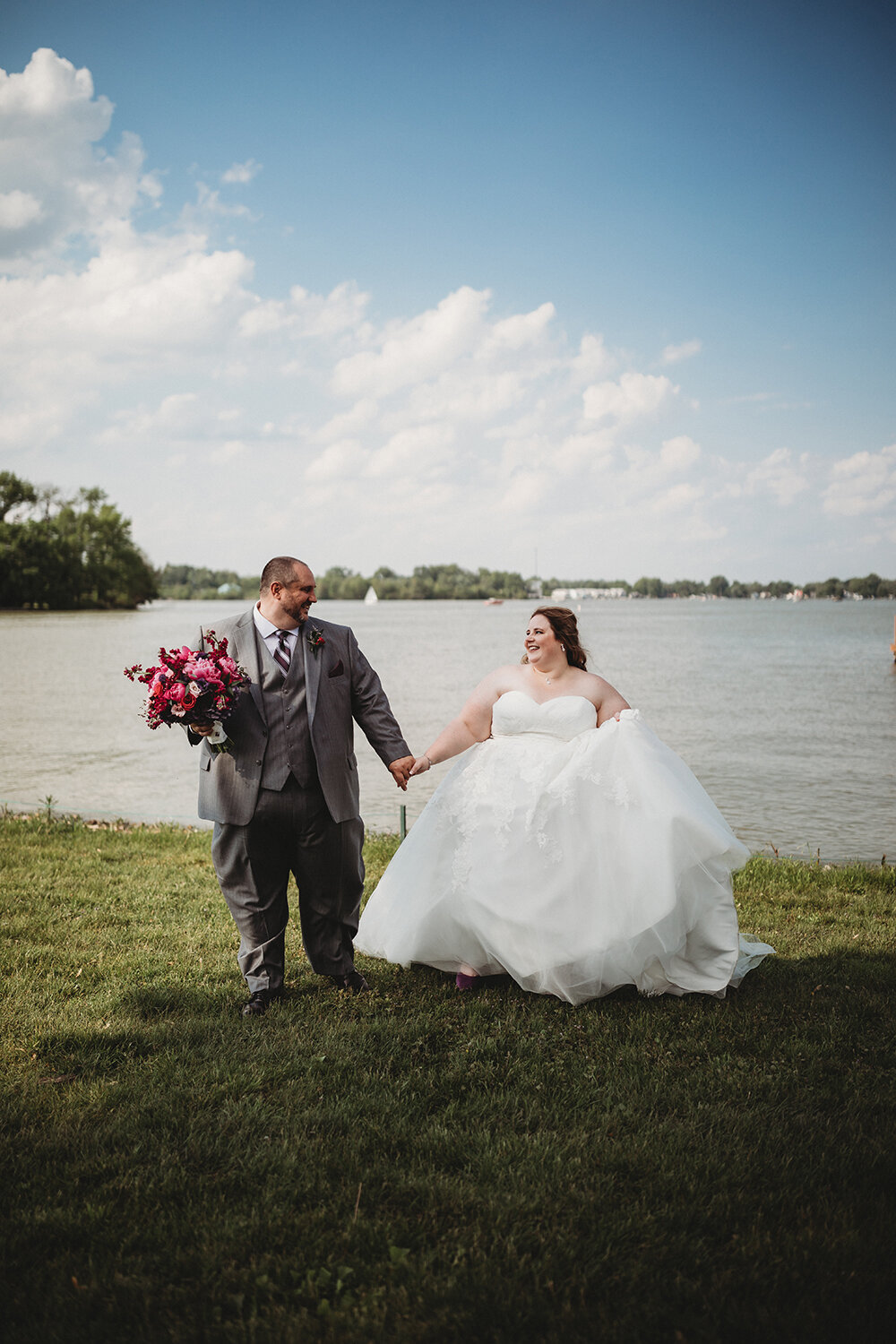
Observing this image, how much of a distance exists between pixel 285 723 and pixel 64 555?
343 ft

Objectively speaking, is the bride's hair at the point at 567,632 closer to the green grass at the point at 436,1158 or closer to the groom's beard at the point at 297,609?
the groom's beard at the point at 297,609

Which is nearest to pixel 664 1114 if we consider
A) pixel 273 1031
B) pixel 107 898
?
pixel 273 1031

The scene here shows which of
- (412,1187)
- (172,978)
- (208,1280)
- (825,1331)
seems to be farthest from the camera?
(172,978)

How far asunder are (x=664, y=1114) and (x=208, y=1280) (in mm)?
2048

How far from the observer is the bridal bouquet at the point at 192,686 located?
188 inches

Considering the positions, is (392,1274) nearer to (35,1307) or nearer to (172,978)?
(35,1307)

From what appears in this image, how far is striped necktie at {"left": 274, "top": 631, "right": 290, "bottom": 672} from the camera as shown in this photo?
17.6 ft

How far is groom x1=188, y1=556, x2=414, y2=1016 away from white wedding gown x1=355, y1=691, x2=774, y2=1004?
20.7 inches

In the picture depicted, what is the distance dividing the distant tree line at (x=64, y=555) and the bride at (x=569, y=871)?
323 ft

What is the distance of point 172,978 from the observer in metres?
5.71

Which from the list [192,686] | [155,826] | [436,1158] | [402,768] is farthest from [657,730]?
[436,1158]

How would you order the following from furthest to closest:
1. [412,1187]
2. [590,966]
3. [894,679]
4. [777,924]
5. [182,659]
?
[894,679], [777,924], [590,966], [182,659], [412,1187]

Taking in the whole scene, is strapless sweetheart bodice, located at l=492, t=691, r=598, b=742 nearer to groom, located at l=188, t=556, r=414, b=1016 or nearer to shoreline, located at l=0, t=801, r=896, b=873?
groom, located at l=188, t=556, r=414, b=1016

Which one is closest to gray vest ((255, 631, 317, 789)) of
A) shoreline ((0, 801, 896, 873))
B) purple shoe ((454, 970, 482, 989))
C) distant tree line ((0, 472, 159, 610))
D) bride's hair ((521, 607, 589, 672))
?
purple shoe ((454, 970, 482, 989))
